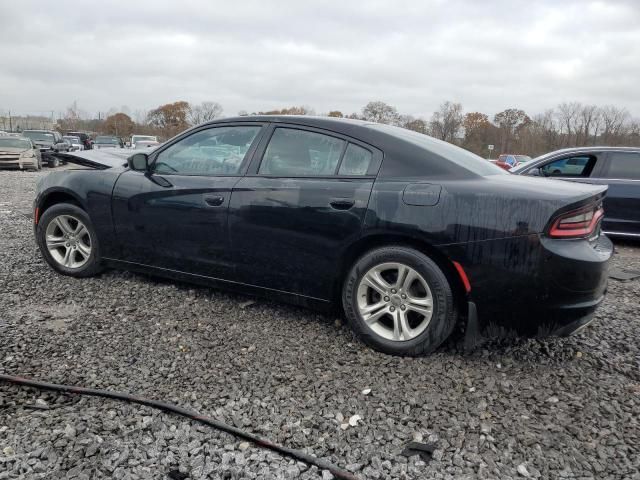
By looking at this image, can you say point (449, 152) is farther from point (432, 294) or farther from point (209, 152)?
point (209, 152)

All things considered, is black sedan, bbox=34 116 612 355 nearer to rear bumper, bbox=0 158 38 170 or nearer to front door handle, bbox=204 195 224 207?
front door handle, bbox=204 195 224 207

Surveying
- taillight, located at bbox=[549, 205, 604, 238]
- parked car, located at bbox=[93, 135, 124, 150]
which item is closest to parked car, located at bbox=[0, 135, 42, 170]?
parked car, located at bbox=[93, 135, 124, 150]

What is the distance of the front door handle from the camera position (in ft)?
11.7

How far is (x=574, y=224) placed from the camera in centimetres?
273

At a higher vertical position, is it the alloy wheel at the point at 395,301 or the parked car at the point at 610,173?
the parked car at the point at 610,173

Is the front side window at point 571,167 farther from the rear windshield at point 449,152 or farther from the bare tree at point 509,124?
the bare tree at point 509,124

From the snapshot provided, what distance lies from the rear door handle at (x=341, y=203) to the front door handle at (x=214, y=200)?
0.89 meters

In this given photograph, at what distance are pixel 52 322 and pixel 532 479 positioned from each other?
10.3 ft

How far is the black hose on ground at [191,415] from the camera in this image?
2.09 metres

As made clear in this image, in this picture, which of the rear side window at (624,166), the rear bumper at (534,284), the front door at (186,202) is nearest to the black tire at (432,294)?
the rear bumper at (534,284)

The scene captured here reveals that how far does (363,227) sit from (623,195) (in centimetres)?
550

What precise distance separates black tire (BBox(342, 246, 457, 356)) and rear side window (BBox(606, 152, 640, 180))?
18.0 feet

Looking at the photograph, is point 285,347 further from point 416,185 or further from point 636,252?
point 636,252

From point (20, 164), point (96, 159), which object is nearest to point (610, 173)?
point (96, 159)
